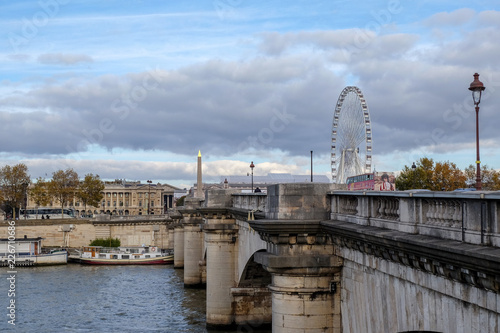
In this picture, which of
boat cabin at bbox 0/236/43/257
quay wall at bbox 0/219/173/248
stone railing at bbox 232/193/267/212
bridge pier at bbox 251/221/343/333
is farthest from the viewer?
quay wall at bbox 0/219/173/248

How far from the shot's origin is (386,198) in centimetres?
1264

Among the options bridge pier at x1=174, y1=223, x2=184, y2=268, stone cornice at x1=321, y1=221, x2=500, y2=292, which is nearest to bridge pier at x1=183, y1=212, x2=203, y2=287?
bridge pier at x1=174, y1=223, x2=184, y2=268

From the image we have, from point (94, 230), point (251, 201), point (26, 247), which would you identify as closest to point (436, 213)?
point (251, 201)

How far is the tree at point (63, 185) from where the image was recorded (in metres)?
134

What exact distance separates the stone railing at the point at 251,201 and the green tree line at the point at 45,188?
96.7 meters

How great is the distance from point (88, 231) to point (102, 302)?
5897 centimetres

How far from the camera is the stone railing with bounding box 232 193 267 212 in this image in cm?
2552

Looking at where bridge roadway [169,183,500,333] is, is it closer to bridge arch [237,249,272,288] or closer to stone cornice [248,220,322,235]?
stone cornice [248,220,322,235]

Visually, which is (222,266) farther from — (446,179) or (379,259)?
(446,179)

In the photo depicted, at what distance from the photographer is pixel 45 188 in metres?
137

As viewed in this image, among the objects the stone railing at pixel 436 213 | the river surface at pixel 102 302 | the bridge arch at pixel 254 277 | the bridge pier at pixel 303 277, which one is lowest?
the river surface at pixel 102 302

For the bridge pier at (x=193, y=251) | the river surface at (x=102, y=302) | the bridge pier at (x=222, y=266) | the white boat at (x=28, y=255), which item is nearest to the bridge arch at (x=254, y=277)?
the bridge pier at (x=222, y=266)

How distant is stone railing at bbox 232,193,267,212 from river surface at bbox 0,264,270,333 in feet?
24.0

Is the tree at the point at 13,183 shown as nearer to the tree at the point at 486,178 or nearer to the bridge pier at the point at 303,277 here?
the tree at the point at 486,178
